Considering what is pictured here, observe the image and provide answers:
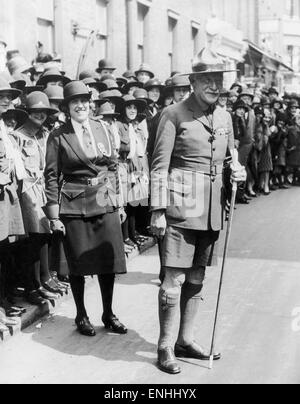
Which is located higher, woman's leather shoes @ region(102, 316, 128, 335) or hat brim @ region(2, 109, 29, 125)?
hat brim @ region(2, 109, 29, 125)

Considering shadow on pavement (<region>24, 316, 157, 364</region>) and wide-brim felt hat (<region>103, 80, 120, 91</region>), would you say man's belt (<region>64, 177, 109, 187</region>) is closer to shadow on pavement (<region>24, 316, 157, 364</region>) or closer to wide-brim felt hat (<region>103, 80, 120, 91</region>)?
shadow on pavement (<region>24, 316, 157, 364</region>)

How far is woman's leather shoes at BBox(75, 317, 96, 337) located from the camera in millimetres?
5770

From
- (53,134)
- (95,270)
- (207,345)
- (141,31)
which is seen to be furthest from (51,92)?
(141,31)

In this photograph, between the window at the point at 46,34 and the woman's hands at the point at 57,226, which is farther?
the window at the point at 46,34

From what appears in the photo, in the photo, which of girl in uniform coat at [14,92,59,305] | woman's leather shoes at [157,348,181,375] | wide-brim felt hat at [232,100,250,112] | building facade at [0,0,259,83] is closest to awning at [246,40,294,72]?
building facade at [0,0,259,83]

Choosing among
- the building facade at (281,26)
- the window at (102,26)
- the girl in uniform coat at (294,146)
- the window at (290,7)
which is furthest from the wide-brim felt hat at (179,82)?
the window at (290,7)

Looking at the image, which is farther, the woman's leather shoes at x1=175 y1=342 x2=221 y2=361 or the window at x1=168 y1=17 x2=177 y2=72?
the window at x1=168 y1=17 x2=177 y2=72

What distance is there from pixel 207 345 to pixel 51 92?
3168 mm

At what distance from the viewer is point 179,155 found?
4996mm

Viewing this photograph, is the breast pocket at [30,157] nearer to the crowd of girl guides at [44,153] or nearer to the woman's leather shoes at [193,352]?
the crowd of girl guides at [44,153]

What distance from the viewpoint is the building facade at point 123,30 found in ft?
39.8

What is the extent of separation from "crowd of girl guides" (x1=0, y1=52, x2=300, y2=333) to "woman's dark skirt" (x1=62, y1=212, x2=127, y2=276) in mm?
233

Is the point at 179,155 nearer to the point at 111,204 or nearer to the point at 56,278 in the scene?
the point at 111,204

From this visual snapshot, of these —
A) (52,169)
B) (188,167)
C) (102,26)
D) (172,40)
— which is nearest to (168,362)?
(188,167)
